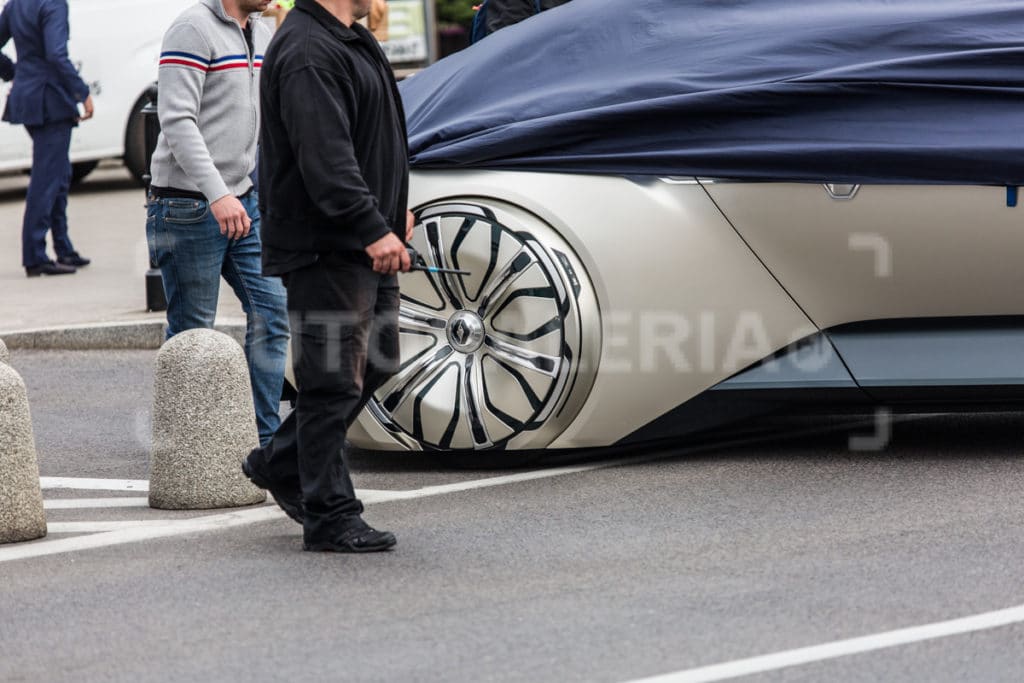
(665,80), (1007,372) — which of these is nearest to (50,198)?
(665,80)

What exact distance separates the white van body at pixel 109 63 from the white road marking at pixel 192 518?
9.09m

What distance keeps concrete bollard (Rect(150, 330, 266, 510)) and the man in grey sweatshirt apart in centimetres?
39

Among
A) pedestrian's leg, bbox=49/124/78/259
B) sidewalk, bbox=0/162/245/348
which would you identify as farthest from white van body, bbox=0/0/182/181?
pedestrian's leg, bbox=49/124/78/259

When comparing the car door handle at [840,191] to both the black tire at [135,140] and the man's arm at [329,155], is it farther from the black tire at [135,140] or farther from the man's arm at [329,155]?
the black tire at [135,140]

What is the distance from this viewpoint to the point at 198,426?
552 cm

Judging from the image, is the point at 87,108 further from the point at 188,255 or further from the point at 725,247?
the point at 725,247

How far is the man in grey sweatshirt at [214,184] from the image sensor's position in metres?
5.70

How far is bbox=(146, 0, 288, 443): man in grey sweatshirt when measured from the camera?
570 cm

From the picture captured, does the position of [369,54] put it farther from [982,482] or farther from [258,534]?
[982,482]

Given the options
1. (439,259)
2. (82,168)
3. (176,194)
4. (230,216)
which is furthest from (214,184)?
(82,168)

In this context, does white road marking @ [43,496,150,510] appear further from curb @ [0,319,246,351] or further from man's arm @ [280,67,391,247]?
curb @ [0,319,246,351]

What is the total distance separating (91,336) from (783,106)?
4339 millimetres

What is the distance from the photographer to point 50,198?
421 inches

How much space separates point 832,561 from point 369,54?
178 centimetres
